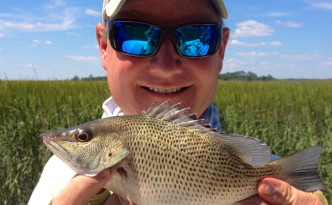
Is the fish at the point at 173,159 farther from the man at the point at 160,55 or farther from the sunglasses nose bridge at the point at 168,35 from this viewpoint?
the sunglasses nose bridge at the point at 168,35

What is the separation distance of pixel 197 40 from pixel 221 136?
598 mm

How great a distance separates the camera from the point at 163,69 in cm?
185

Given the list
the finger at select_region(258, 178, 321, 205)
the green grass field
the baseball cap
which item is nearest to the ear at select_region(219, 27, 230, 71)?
the baseball cap

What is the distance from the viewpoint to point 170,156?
56.5 inches

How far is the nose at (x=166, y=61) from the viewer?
1851 mm

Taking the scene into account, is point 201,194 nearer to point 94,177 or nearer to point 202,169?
point 202,169

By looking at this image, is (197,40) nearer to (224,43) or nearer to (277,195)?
(224,43)

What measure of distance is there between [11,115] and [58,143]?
4483 millimetres

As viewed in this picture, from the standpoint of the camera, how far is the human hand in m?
1.56

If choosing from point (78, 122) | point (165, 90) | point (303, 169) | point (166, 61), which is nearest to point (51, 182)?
point (165, 90)

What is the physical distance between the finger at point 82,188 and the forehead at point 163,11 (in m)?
0.90

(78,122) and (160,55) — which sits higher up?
(160,55)

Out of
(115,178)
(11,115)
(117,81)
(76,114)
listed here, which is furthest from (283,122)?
(115,178)

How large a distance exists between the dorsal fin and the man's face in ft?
1.23
